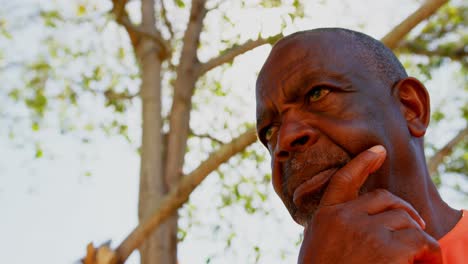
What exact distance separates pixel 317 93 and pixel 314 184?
1.05 feet

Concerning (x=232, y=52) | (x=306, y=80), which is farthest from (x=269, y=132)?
(x=232, y=52)

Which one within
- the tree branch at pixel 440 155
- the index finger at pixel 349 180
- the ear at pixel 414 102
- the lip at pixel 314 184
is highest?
the tree branch at pixel 440 155

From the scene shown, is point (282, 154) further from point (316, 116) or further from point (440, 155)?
point (440, 155)

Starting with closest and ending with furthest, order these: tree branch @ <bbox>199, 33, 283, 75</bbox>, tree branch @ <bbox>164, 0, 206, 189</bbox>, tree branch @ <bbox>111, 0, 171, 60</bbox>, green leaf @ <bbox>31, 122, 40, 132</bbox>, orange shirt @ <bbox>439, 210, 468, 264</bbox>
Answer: orange shirt @ <bbox>439, 210, 468, 264</bbox>, tree branch @ <bbox>199, 33, 283, 75</bbox>, tree branch @ <bbox>164, 0, 206, 189</bbox>, tree branch @ <bbox>111, 0, 171, 60</bbox>, green leaf @ <bbox>31, 122, 40, 132</bbox>

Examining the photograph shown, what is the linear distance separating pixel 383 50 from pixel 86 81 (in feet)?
22.4

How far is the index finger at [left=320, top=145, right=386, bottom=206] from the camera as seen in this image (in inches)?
71.4

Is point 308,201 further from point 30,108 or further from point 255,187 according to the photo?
point 30,108

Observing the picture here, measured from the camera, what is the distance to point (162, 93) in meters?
7.93

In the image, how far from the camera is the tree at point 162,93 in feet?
19.3

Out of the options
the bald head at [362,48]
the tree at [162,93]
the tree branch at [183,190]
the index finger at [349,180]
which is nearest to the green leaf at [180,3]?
the tree at [162,93]

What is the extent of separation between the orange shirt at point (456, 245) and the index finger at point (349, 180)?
1.24ft

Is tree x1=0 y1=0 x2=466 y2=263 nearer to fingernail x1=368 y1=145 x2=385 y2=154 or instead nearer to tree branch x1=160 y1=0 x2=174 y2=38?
tree branch x1=160 y1=0 x2=174 y2=38

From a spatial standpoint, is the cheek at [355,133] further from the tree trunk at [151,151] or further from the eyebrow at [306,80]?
the tree trunk at [151,151]

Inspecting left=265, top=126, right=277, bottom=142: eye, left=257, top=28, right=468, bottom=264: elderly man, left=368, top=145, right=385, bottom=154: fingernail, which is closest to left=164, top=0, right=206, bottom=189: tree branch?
left=265, top=126, right=277, bottom=142: eye
